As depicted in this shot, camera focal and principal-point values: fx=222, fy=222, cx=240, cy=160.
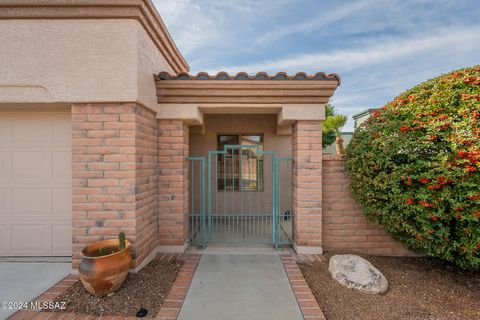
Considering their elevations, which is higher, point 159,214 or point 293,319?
point 159,214

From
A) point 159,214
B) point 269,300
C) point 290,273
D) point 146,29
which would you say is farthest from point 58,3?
point 290,273

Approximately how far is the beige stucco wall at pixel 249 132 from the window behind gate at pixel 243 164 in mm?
168

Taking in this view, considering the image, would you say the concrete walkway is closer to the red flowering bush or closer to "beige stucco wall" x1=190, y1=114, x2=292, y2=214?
the red flowering bush

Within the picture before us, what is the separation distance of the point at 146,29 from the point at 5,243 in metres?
4.65

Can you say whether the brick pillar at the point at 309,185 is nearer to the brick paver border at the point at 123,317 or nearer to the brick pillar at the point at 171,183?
the brick paver border at the point at 123,317

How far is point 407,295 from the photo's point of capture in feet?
10.5

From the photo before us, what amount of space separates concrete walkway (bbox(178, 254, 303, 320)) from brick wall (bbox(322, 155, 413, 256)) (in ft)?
4.42

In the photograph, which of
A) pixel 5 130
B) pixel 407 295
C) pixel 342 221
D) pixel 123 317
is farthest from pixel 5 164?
pixel 407 295

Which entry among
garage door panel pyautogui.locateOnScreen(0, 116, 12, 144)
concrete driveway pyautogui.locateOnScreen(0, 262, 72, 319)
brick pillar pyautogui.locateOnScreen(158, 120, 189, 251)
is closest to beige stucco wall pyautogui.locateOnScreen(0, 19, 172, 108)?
garage door panel pyautogui.locateOnScreen(0, 116, 12, 144)

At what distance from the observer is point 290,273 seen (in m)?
3.71

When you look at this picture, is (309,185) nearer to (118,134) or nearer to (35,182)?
(118,134)

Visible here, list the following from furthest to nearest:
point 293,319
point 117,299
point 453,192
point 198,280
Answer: point 198,280 < point 453,192 < point 117,299 < point 293,319

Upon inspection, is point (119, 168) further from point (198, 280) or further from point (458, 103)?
point (458, 103)

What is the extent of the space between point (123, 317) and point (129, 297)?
35 centimetres
